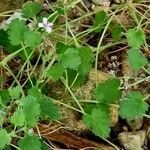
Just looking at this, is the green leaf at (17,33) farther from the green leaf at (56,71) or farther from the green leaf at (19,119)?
the green leaf at (19,119)

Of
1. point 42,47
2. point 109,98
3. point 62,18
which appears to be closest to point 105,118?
point 109,98

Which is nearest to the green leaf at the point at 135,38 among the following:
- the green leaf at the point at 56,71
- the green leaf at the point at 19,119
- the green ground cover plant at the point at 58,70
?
the green ground cover plant at the point at 58,70

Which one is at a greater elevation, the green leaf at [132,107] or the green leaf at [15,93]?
the green leaf at [15,93]

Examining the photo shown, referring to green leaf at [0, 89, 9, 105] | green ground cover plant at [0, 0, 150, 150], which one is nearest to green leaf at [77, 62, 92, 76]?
green ground cover plant at [0, 0, 150, 150]

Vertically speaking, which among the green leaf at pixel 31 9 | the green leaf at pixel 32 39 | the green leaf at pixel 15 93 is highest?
the green leaf at pixel 31 9

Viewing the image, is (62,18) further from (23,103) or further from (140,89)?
(23,103)

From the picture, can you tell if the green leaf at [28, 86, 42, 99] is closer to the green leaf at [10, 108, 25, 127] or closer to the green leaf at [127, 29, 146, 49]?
the green leaf at [10, 108, 25, 127]

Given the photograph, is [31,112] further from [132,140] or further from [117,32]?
[117,32]

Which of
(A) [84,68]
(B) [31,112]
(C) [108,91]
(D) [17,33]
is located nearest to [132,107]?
(C) [108,91]
